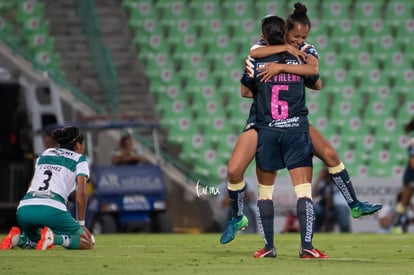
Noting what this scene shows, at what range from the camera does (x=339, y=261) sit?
11383 mm

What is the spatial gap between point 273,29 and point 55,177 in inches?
116

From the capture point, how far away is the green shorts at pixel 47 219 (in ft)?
42.5

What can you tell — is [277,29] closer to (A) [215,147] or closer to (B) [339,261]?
(B) [339,261]

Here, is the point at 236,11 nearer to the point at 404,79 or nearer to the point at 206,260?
the point at 404,79

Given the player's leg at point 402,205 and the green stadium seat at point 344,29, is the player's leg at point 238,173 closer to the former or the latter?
the player's leg at point 402,205

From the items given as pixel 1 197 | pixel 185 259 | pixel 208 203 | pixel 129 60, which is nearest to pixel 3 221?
pixel 1 197

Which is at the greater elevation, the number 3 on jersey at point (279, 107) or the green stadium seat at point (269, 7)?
the green stadium seat at point (269, 7)

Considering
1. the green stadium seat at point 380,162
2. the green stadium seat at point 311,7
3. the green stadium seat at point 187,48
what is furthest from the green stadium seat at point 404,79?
the green stadium seat at point 187,48

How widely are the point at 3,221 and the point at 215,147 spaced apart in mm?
5047

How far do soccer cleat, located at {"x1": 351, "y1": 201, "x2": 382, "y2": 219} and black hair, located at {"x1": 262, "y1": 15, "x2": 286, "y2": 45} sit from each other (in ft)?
5.97

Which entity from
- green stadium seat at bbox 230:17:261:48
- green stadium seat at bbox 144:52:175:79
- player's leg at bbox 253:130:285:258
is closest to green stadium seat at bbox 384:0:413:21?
green stadium seat at bbox 230:17:261:48

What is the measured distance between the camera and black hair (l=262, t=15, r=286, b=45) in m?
11.5

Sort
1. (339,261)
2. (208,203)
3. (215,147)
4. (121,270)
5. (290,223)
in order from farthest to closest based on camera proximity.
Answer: (215,147), (208,203), (290,223), (339,261), (121,270)

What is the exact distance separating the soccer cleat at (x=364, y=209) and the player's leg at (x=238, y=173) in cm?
107
